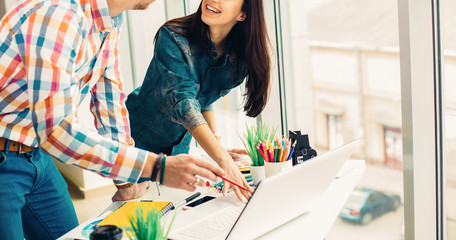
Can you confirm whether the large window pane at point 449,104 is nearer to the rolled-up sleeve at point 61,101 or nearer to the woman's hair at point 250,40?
the woman's hair at point 250,40

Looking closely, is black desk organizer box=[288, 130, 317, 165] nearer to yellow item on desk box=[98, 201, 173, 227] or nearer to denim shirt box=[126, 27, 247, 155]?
denim shirt box=[126, 27, 247, 155]

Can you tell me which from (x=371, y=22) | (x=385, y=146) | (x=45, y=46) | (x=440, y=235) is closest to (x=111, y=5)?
(x=45, y=46)

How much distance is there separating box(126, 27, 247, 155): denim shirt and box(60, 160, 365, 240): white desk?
0.26 meters

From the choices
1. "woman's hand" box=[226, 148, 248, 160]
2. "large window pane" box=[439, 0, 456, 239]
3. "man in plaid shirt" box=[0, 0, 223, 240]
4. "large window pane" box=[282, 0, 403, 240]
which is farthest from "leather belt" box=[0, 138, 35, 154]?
"large window pane" box=[282, 0, 403, 240]

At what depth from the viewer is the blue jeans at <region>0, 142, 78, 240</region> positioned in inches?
51.5

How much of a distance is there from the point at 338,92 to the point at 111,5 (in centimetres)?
3434

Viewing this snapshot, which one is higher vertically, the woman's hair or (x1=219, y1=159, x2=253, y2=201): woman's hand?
the woman's hair

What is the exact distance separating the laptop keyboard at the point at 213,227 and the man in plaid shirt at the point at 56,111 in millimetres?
144

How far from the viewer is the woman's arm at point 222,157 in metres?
1.41

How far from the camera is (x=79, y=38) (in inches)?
43.0

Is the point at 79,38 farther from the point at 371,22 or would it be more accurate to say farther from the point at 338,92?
the point at 338,92

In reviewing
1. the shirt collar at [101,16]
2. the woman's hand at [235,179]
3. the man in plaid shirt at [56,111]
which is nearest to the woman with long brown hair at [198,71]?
the woman's hand at [235,179]

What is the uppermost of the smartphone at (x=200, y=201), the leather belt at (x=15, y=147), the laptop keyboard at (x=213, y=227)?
the leather belt at (x=15, y=147)

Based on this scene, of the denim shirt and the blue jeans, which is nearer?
the blue jeans
